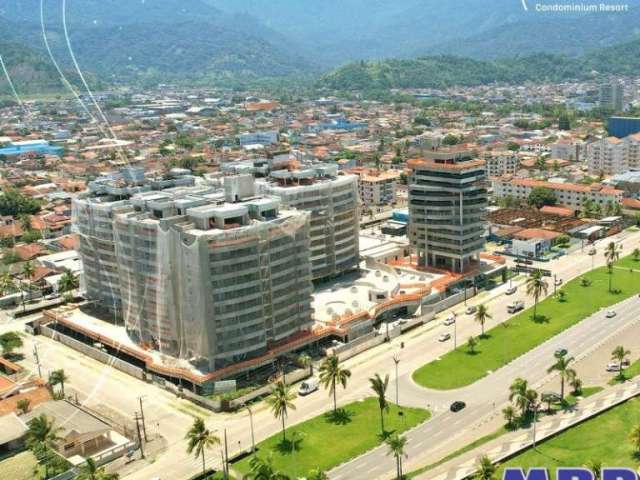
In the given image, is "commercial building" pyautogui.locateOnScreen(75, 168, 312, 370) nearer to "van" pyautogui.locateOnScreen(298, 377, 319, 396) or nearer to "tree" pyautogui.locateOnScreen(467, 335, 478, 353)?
"van" pyautogui.locateOnScreen(298, 377, 319, 396)

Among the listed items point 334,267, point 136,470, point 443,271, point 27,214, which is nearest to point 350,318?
point 334,267

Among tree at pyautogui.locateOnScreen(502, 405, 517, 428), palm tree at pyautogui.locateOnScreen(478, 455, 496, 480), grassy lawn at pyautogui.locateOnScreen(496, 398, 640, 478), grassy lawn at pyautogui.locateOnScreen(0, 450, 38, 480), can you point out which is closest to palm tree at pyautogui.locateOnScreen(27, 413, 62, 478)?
grassy lawn at pyautogui.locateOnScreen(0, 450, 38, 480)

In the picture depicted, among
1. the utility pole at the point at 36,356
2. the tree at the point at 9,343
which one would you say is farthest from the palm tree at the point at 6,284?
the utility pole at the point at 36,356

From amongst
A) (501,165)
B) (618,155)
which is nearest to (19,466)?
(501,165)

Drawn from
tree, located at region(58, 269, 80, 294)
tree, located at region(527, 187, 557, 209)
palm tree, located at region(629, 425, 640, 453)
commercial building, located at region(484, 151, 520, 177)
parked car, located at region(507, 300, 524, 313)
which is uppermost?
commercial building, located at region(484, 151, 520, 177)

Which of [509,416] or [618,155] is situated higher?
[618,155]

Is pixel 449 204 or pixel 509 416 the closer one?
pixel 509 416

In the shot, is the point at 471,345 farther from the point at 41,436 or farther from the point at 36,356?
the point at 36,356
